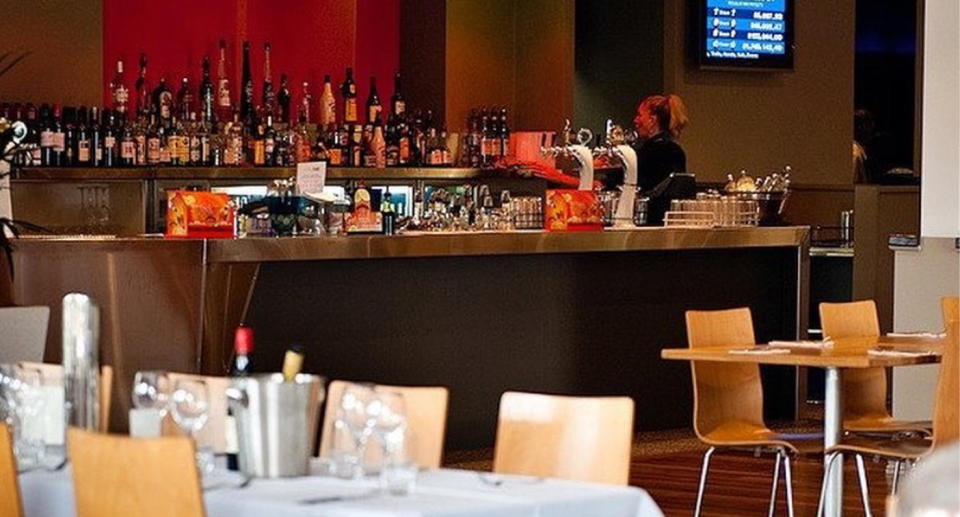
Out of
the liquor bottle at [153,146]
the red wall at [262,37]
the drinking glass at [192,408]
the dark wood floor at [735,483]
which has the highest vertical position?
the red wall at [262,37]

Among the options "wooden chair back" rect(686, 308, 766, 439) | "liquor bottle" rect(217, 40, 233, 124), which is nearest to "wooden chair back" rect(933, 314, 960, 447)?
"wooden chair back" rect(686, 308, 766, 439)

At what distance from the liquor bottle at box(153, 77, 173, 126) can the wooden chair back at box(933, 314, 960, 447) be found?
5278 millimetres

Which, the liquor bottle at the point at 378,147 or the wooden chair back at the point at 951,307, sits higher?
the liquor bottle at the point at 378,147

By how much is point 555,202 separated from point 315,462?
523cm

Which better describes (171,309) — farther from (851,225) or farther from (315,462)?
(851,225)

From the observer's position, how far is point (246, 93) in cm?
1081

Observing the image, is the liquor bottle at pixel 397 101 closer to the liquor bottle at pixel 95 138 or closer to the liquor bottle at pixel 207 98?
the liquor bottle at pixel 207 98

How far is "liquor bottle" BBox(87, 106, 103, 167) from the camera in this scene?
32.3 feet

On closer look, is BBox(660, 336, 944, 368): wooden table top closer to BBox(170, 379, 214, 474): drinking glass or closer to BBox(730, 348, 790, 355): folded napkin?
BBox(730, 348, 790, 355): folded napkin

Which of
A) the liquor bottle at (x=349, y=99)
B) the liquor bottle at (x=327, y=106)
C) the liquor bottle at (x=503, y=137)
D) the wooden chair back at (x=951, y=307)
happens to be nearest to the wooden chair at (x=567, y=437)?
the wooden chair back at (x=951, y=307)

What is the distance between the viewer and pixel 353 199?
856 centimetres

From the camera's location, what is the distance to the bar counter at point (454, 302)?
7.54m

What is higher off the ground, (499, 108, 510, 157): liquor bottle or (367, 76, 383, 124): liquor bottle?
(367, 76, 383, 124): liquor bottle

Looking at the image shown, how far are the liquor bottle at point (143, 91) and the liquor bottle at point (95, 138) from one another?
14.1 inches
